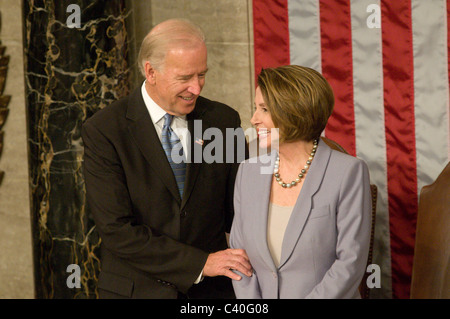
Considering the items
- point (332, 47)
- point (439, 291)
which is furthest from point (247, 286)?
point (332, 47)

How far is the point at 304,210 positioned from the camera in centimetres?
215

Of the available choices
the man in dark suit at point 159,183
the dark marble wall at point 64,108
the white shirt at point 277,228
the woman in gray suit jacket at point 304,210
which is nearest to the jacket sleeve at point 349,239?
the woman in gray suit jacket at point 304,210

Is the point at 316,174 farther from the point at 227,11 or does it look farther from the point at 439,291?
the point at 227,11

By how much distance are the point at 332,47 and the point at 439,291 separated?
5.29 ft

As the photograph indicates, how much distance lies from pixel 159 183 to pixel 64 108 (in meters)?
1.52

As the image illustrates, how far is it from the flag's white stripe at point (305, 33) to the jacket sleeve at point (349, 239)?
169 cm

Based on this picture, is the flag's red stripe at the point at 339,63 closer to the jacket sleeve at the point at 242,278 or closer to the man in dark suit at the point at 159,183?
the man in dark suit at the point at 159,183

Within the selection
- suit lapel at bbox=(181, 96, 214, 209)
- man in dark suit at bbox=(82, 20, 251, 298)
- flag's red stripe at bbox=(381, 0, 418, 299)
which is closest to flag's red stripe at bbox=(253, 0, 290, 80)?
flag's red stripe at bbox=(381, 0, 418, 299)

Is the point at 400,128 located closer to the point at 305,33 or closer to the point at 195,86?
the point at 305,33

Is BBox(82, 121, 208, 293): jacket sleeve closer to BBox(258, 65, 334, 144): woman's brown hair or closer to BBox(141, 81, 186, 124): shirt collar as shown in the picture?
BBox(141, 81, 186, 124): shirt collar

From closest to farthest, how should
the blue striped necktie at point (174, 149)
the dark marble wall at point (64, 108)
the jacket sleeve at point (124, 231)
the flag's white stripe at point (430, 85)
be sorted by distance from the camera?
the jacket sleeve at point (124, 231) < the blue striped necktie at point (174, 149) < the flag's white stripe at point (430, 85) < the dark marble wall at point (64, 108)

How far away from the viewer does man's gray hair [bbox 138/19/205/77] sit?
2.45 m

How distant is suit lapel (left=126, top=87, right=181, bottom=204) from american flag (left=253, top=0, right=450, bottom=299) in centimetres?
152

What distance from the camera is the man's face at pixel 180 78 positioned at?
2.44 metres
